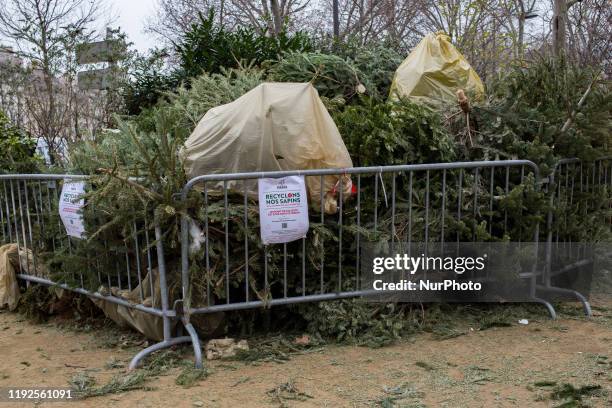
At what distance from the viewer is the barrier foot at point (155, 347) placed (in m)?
3.87

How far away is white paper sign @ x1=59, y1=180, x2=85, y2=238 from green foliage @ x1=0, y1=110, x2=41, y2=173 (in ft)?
5.16

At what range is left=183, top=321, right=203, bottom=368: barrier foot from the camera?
3.81 metres

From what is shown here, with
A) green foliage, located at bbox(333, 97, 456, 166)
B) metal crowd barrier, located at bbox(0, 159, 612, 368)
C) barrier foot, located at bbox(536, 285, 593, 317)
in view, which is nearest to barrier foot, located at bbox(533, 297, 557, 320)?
metal crowd barrier, located at bbox(0, 159, 612, 368)

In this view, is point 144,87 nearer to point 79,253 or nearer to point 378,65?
point 378,65

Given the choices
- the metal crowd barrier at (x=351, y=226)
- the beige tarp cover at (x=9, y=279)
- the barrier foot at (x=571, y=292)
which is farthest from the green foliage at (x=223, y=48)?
the barrier foot at (x=571, y=292)

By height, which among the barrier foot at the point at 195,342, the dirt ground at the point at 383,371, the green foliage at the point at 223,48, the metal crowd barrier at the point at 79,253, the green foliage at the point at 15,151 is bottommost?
the dirt ground at the point at 383,371

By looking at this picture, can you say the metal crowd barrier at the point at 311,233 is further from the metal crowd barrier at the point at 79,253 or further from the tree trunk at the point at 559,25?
the tree trunk at the point at 559,25

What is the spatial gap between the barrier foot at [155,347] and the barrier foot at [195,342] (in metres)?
0.07

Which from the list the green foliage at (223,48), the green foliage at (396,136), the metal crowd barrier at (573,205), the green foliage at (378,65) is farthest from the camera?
the green foliage at (223,48)

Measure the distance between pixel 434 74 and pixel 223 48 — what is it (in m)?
3.71

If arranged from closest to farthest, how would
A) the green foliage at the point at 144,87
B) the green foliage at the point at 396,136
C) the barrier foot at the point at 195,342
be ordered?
the barrier foot at the point at 195,342
the green foliage at the point at 396,136
the green foliage at the point at 144,87

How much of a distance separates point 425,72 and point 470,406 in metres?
3.61

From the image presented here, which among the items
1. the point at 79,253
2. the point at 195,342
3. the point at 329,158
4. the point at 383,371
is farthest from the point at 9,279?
the point at 383,371

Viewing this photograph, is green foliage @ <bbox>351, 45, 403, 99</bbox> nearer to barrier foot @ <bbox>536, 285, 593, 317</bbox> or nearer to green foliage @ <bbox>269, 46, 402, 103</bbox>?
green foliage @ <bbox>269, 46, 402, 103</bbox>
